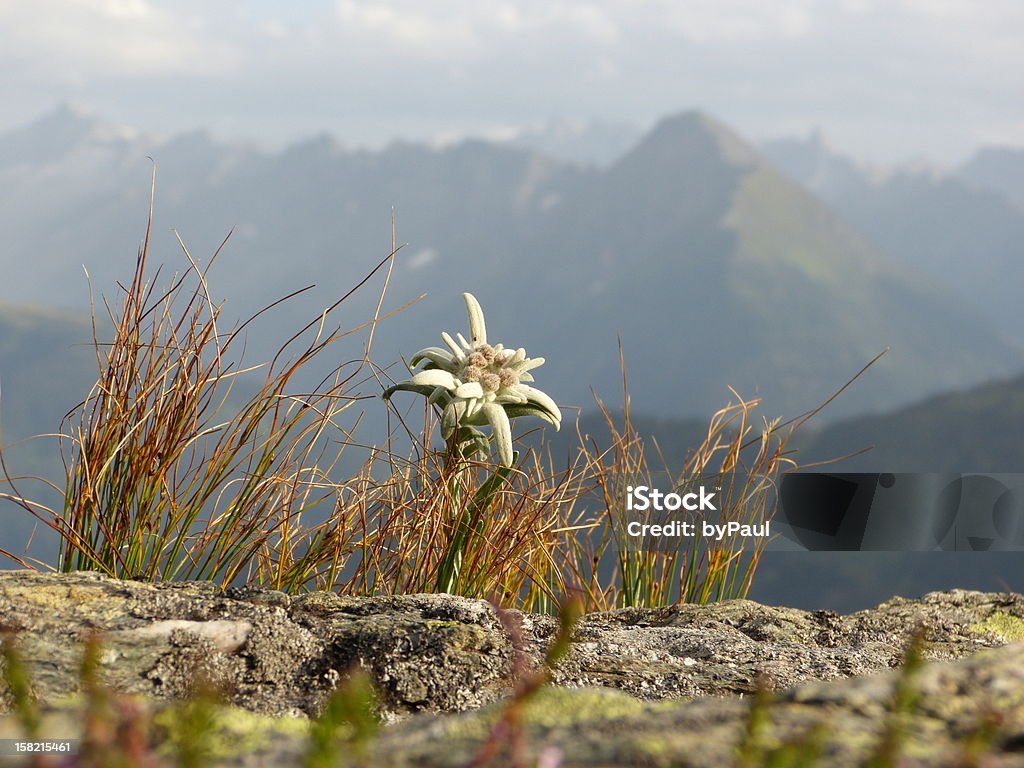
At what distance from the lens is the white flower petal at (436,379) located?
290 cm

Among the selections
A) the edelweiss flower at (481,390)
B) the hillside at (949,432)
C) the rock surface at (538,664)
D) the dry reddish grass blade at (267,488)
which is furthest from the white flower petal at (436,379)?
the hillside at (949,432)

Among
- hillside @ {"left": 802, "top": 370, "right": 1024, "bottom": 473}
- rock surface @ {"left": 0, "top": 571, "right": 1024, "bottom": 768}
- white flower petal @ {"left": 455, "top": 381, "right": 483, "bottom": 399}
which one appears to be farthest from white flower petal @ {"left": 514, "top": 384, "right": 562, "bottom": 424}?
hillside @ {"left": 802, "top": 370, "right": 1024, "bottom": 473}

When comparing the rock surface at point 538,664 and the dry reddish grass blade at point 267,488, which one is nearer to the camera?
the rock surface at point 538,664

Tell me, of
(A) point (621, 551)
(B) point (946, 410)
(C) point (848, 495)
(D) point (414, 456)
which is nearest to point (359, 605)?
(D) point (414, 456)

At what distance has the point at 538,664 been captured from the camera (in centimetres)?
237

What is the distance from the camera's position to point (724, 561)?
14.6 ft

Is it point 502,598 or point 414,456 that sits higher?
point 414,456

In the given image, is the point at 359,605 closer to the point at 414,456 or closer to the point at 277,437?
the point at 277,437

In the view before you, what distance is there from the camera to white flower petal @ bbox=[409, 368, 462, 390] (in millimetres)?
2896

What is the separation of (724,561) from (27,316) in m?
216

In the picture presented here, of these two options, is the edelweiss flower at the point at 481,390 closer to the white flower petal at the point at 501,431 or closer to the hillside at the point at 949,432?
the white flower petal at the point at 501,431

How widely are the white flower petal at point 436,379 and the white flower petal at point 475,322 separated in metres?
0.21

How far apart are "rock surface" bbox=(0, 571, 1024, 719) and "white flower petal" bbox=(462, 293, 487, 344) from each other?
89 cm

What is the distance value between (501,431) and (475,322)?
496 millimetres
